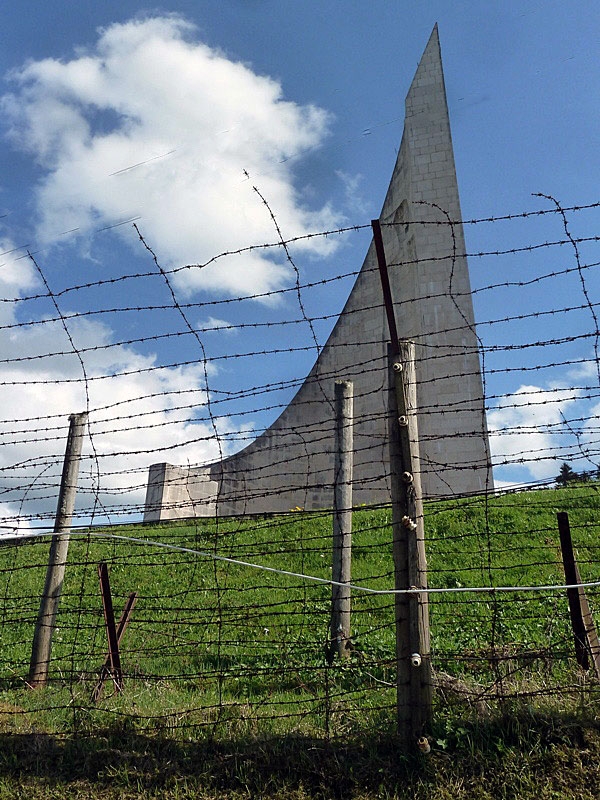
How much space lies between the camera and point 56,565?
176 inches

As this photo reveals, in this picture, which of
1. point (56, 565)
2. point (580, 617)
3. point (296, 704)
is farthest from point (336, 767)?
point (56, 565)

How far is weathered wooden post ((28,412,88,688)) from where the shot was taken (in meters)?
4.41

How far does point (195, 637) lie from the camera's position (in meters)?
5.75

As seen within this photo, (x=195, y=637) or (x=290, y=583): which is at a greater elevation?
(x=290, y=583)

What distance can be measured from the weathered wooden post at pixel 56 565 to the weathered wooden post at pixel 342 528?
1867 millimetres

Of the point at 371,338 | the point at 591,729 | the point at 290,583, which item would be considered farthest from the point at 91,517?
the point at 371,338

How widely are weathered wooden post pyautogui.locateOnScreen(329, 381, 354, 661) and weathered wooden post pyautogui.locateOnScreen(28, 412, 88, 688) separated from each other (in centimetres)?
187

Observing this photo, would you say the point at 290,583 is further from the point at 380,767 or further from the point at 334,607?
the point at 380,767

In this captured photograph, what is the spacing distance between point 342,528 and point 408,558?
64.3 inches

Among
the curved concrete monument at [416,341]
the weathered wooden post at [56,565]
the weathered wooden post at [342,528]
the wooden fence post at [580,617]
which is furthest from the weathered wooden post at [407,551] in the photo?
the curved concrete monument at [416,341]

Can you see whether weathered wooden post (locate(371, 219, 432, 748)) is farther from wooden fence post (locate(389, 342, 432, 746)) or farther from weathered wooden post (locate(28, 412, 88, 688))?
weathered wooden post (locate(28, 412, 88, 688))

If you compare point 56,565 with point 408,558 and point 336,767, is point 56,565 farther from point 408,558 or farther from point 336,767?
point 408,558

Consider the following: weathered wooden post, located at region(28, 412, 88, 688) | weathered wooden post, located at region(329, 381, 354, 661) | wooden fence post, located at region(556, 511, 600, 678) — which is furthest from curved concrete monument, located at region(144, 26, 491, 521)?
wooden fence post, located at region(556, 511, 600, 678)

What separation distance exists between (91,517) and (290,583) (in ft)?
11.4
